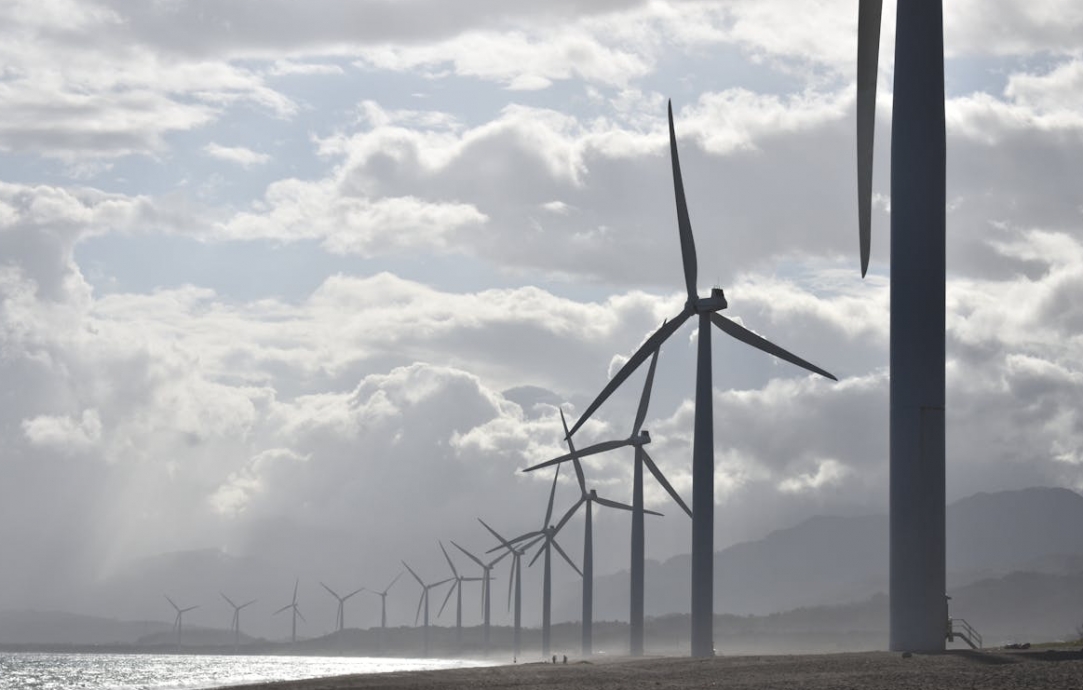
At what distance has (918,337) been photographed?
35.4 meters

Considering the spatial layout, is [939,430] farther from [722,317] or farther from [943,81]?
[722,317]

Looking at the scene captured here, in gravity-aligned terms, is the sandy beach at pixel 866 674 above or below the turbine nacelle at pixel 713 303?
below

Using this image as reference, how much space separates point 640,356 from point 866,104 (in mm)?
36890

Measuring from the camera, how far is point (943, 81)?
36406 millimetres

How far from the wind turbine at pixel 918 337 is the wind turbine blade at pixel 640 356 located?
1236 inches

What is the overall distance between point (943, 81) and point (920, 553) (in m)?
12.2

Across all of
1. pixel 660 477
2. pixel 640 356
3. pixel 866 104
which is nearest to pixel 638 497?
pixel 660 477

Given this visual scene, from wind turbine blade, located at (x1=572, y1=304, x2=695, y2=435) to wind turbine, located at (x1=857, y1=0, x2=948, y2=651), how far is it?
31.4m

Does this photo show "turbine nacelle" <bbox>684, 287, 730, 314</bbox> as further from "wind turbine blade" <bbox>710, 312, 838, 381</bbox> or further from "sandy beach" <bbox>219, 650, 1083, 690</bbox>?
"sandy beach" <bbox>219, 650, 1083, 690</bbox>

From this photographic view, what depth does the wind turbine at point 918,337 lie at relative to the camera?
3550cm

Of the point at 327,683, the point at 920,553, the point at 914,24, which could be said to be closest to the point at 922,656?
the point at 920,553

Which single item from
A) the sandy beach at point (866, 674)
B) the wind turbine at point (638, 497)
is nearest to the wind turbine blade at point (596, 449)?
the wind turbine at point (638, 497)

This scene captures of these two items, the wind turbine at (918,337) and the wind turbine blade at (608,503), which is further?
the wind turbine blade at (608,503)

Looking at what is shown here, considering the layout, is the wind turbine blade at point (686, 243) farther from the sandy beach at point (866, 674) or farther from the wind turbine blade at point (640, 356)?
the sandy beach at point (866, 674)
